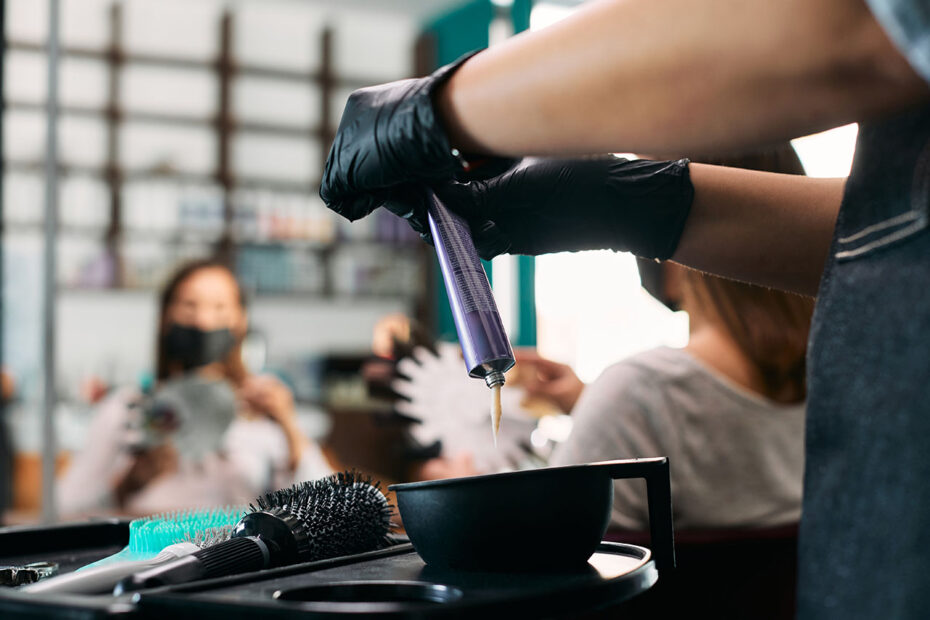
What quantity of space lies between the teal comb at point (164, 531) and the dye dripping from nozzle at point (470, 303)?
25cm

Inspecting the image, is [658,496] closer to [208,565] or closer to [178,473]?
[208,565]

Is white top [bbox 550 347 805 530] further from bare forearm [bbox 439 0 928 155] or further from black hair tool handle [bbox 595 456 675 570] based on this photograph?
bare forearm [bbox 439 0 928 155]

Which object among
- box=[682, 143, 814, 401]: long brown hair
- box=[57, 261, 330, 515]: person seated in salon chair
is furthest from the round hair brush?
box=[57, 261, 330, 515]: person seated in salon chair

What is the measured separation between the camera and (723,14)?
1.53ft

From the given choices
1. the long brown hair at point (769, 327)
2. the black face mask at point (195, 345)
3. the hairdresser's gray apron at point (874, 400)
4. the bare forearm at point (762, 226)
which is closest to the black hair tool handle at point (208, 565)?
the hairdresser's gray apron at point (874, 400)

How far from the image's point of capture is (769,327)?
1430 mm

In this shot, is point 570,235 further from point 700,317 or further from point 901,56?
point 700,317

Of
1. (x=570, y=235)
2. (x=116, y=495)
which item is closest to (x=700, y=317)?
(x=570, y=235)

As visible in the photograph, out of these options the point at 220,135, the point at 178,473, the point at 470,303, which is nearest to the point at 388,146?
the point at 470,303

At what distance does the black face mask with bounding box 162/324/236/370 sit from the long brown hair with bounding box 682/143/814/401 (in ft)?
6.89

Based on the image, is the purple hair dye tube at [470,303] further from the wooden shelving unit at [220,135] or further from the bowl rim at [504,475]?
the wooden shelving unit at [220,135]

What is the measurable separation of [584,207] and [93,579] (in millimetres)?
506

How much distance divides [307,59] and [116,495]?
2.93m

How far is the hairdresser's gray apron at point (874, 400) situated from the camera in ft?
1.59
